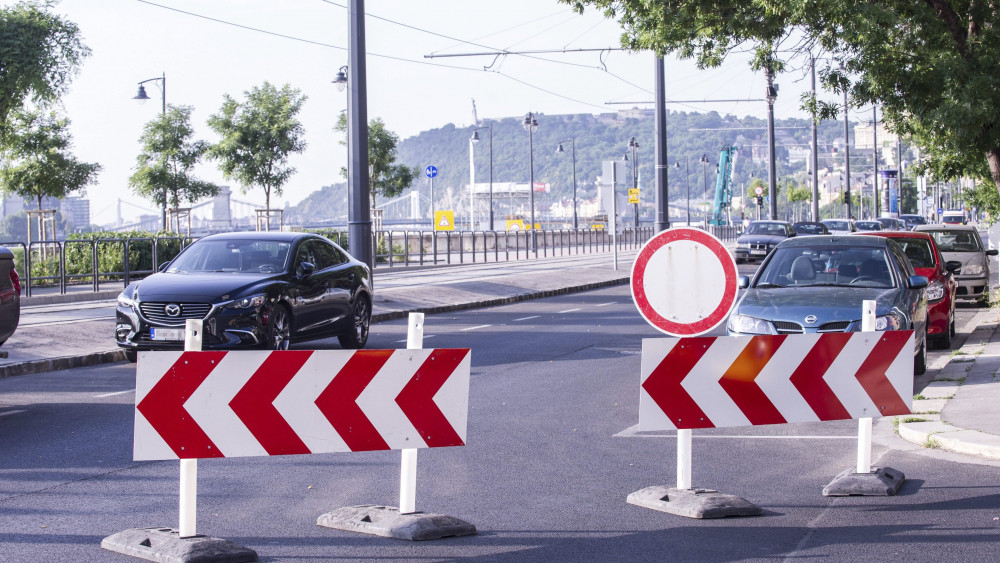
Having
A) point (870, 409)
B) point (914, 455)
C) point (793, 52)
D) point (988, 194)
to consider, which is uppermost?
point (793, 52)

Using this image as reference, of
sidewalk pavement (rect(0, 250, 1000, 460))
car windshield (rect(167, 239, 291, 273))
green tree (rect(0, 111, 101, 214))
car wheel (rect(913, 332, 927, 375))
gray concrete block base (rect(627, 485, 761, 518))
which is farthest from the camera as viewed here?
green tree (rect(0, 111, 101, 214))

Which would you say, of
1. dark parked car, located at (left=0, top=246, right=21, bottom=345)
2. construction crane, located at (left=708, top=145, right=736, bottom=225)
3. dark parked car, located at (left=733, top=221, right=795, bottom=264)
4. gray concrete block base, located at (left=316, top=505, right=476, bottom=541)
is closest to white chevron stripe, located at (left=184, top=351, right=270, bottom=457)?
gray concrete block base, located at (left=316, top=505, right=476, bottom=541)

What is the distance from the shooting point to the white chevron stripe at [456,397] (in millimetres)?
5918

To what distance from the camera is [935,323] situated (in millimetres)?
14406

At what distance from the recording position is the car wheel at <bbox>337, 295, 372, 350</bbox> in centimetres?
1502

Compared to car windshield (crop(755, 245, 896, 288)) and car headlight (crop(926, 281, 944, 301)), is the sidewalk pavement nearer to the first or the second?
car headlight (crop(926, 281, 944, 301))

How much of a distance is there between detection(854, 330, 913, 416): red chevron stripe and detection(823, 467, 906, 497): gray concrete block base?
0.39 metres

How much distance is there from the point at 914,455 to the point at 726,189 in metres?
81.9

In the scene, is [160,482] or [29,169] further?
[29,169]

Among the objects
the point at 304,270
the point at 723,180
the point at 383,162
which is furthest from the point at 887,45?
the point at 723,180

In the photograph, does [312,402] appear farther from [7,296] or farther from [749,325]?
[7,296]

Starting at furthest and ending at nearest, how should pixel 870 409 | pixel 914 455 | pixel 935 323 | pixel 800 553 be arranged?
pixel 935 323 → pixel 914 455 → pixel 870 409 → pixel 800 553

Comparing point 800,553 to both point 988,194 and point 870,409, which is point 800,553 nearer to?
point 870,409

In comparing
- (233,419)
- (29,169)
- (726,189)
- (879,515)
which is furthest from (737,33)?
(726,189)
